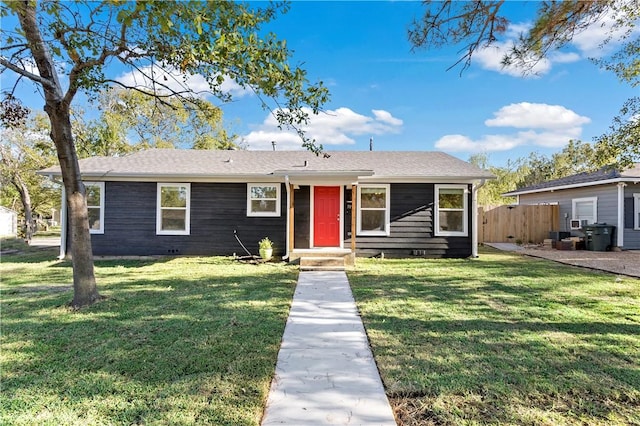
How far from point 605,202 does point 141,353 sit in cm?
1683

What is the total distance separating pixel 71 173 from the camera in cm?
513

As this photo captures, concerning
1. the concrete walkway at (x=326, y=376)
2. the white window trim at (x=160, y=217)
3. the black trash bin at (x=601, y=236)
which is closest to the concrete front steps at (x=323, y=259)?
the white window trim at (x=160, y=217)

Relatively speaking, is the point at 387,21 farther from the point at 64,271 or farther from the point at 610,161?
the point at 64,271

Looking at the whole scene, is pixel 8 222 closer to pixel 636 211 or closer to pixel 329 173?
pixel 329 173

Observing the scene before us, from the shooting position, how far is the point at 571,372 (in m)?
3.06

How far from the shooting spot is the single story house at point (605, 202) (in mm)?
12992

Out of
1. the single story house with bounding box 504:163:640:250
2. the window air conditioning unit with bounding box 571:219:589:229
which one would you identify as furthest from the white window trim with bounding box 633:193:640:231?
the window air conditioning unit with bounding box 571:219:589:229

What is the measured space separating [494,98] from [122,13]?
14.7 meters

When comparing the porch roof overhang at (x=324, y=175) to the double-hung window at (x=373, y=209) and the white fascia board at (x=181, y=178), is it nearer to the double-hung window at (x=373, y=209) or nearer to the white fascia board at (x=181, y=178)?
the white fascia board at (x=181, y=178)

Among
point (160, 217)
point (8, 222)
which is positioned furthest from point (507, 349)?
point (8, 222)

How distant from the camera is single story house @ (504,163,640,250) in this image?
1299cm

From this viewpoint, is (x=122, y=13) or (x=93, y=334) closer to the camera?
(x=122, y=13)

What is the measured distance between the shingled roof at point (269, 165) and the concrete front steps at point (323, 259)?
225cm

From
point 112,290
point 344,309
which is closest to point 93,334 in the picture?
point 112,290
